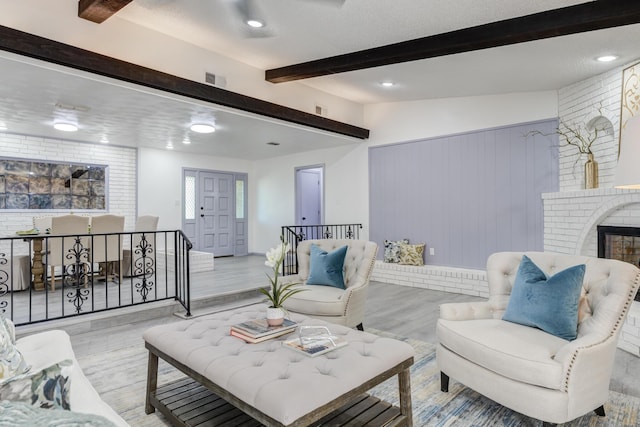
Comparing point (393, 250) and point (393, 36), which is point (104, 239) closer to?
point (393, 250)

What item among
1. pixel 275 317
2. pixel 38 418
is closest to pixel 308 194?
pixel 275 317

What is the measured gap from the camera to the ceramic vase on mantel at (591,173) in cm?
431

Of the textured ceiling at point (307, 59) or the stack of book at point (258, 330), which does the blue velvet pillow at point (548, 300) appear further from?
the textured ceiling at point (307, 59)

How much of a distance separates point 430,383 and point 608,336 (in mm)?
1084

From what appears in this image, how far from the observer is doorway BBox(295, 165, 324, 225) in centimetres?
850

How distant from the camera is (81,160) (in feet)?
22.8

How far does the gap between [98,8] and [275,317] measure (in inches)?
116

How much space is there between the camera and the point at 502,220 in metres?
5.46

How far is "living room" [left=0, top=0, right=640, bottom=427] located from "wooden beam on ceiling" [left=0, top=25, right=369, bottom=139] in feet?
0.29

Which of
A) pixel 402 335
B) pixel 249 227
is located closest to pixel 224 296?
pixel 402 335

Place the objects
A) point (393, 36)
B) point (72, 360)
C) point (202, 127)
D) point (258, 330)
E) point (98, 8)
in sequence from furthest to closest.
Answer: point (202, 127) < point (393, 36) < point (98, 8) < point (258, 330) < point (72, 360)

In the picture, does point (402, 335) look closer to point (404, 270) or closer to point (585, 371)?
point (585, 371)

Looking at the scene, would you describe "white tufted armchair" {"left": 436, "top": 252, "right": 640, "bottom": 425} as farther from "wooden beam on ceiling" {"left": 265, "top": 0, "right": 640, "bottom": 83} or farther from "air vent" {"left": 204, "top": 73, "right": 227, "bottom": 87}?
"air vent" {"left": 204, "top": 73, "right": 227, "bottom": 87}

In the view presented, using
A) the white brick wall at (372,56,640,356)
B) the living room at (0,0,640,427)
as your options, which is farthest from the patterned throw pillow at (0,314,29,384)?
the white brick wall at (372,56,640,356)
